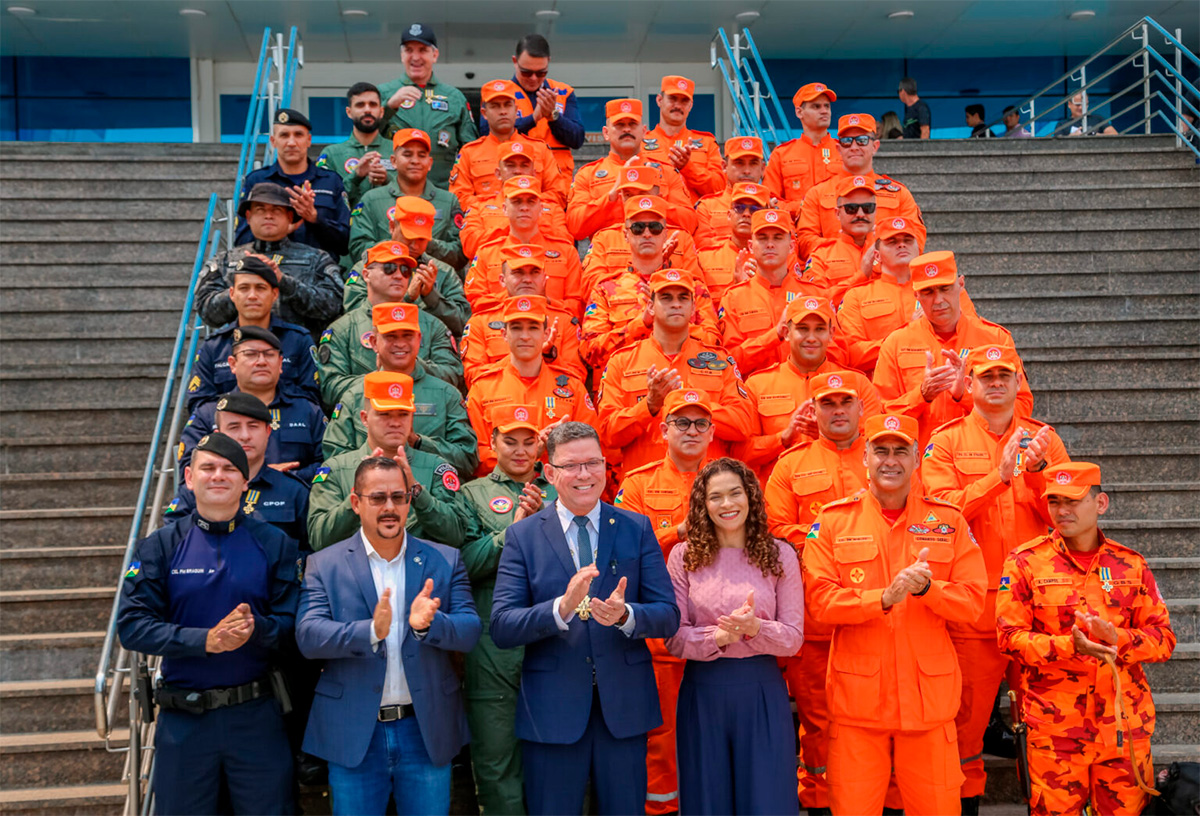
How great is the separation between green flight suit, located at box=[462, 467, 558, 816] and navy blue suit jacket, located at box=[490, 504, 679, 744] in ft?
0.92

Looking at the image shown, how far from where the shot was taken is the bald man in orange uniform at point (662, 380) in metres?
5.77

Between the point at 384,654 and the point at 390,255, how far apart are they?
104 inches

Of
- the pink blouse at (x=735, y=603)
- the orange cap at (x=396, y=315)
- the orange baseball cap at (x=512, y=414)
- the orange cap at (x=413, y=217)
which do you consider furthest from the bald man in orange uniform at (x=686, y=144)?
the pink blouse at (x=735, y=603)

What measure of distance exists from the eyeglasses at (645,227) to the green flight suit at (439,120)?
2.39 meters

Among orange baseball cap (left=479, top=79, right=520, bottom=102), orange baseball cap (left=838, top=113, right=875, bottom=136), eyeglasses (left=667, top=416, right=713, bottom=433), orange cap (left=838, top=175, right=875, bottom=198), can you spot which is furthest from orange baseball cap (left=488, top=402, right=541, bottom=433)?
orange baseball cap (left=838, top=113, right=875, bottom=136)

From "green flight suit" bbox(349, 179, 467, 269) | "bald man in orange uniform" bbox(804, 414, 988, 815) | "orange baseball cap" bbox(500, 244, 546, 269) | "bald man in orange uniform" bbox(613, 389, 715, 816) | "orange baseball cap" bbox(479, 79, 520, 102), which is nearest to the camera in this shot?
"bald man in orange uniform" bbox(804, 414, 988, 815)

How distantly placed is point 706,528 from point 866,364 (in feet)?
7.95

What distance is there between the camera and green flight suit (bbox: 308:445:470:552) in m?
4.81

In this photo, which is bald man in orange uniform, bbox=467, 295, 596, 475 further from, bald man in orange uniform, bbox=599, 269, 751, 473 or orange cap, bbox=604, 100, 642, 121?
orange cap, bbox=604, 100, 642, 121

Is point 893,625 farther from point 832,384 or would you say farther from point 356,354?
point 356,354

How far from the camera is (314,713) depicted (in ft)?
14.4

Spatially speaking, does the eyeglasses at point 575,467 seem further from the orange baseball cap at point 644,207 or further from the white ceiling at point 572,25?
the white ceiling at point 572,25

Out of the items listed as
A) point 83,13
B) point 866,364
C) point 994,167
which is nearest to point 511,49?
point 83,13

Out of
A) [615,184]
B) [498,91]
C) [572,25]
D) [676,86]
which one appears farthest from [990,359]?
[572,25]
